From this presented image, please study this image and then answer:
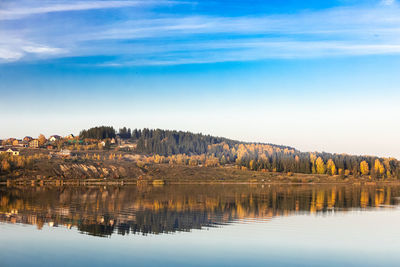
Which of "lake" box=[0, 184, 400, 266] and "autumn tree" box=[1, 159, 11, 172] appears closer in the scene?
"lake" box=[0, 184, 400, 266]

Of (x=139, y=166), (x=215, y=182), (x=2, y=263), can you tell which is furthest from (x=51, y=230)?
→ (x=139, y=166)

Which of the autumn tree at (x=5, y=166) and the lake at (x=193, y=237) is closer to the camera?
the lake at (x=193, y=237)

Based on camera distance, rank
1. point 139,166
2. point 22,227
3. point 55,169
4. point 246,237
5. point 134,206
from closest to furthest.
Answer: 1. point 246,237
2. point 22,227
3. point 134,206
4. point 55,169
5. point 139,166

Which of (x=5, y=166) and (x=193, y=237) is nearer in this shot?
(x=193, y=237)

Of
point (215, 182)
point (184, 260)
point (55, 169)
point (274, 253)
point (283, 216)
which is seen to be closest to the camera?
point (184, 260)

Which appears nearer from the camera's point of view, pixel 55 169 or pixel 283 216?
pixel 283 216

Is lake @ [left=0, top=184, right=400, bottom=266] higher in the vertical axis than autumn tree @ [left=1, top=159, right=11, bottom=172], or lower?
lower

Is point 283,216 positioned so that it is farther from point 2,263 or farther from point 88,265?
point 2,263

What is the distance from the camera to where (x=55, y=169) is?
456ft

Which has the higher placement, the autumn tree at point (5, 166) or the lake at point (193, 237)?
the autumn tree at point (5, 166)

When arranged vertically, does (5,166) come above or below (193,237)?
above

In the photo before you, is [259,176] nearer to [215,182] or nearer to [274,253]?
[215,182]

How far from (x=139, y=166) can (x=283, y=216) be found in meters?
122

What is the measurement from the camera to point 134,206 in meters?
57.8
